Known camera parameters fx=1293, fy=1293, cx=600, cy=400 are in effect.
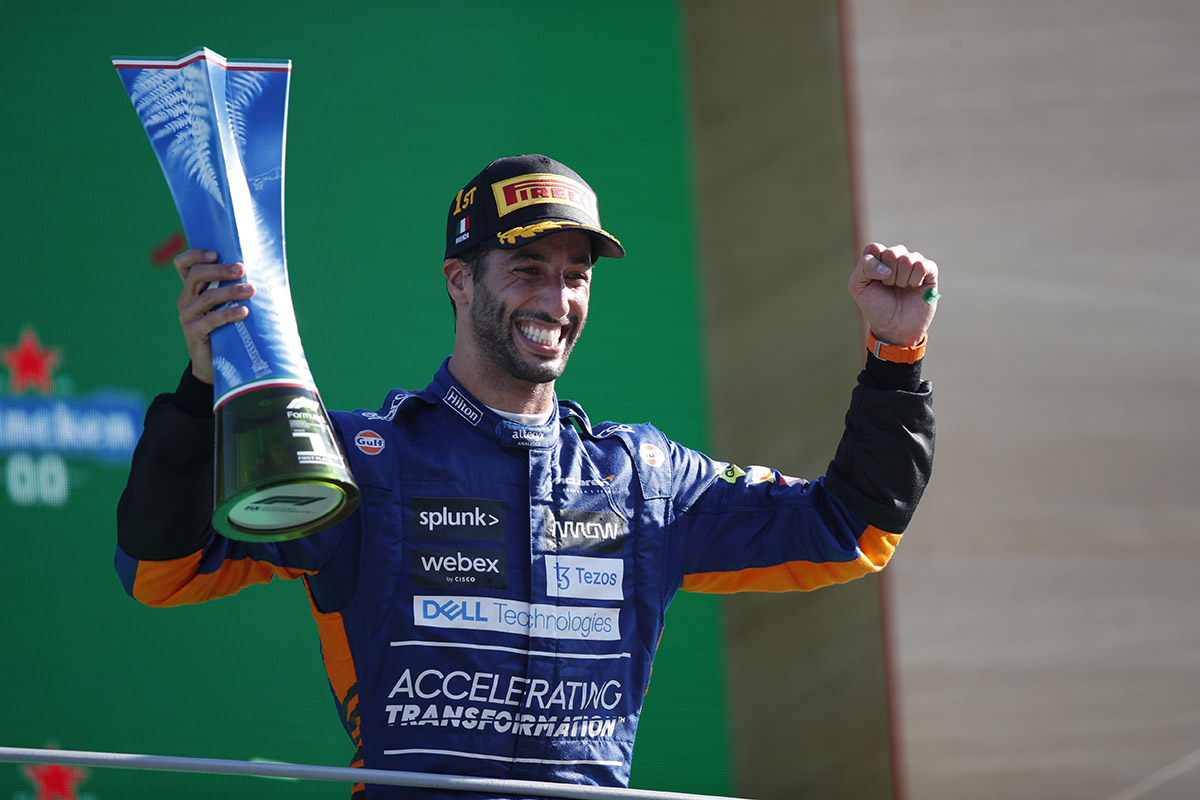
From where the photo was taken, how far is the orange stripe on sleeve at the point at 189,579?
161 centimetres

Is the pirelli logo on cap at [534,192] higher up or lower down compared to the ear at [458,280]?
higher up

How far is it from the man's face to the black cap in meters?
0.03

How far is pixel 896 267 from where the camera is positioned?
185 centimetres

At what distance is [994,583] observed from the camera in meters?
3.52

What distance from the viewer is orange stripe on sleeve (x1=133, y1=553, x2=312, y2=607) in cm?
161

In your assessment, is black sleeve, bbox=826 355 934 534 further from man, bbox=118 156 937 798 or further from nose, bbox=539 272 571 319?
nose, bbox=539 272 571 319

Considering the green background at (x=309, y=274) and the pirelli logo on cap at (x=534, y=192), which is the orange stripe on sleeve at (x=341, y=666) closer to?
the pirelli logo on cap at (x=534, y=192)

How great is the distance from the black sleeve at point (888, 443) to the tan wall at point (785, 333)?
5.34 ft

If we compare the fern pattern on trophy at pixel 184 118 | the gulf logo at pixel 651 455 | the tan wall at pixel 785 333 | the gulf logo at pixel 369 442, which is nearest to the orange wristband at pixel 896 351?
the gulf logo at pixel 651 455

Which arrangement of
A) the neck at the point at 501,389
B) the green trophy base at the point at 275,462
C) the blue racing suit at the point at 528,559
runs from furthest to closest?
the neck at the point at 501,389
the blue racing suit at the point at 528,559
the green trophy base at the point at 275,462

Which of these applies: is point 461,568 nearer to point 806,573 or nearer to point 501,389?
point 501,389

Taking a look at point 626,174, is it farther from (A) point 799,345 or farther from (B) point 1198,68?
(B) point 1198,68

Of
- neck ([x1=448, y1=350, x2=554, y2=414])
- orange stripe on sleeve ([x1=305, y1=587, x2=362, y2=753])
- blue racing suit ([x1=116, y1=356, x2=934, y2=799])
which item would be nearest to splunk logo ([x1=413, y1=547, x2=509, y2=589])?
blue racing suit ([x1=116, y1=356, x2=934, y2=799])

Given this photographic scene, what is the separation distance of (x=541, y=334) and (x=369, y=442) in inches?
11.9
